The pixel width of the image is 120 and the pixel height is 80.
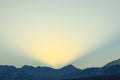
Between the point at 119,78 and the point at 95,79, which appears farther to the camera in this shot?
the point at 95,79

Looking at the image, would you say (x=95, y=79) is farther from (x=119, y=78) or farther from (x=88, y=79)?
(x=119, y=78)

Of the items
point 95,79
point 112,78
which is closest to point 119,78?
point 112,78

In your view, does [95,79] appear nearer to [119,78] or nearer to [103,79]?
[103,79]

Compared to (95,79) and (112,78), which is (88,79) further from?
(112,78)

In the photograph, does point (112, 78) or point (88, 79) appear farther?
point (88, 79)

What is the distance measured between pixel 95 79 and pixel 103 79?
5.52m

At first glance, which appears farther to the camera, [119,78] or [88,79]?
[88,79]

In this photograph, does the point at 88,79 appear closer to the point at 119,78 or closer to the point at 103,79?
the point at 103,79

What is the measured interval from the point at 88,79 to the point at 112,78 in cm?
1631

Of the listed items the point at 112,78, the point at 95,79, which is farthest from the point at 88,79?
the point at 112,78

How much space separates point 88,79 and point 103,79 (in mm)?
9144

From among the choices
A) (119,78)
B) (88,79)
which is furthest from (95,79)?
(119,78)

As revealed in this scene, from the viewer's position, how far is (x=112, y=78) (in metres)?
182

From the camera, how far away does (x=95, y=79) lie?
634 ft
